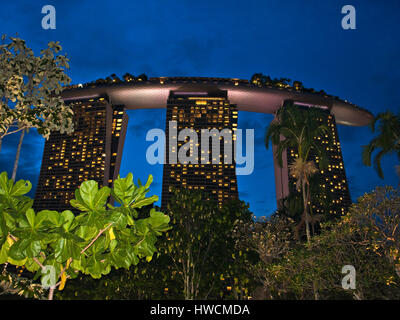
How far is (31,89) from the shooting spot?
1263cm

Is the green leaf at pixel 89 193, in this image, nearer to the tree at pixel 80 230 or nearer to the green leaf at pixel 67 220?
the tree at pixel 80 230

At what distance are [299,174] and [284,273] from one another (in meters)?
6.64

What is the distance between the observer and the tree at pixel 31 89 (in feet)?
37.9

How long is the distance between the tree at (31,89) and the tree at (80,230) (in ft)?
26.6

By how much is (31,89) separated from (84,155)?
10907 centimetres

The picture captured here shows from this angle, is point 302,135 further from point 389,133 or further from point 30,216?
point 30,216

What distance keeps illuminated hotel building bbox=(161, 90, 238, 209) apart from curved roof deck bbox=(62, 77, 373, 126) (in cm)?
388

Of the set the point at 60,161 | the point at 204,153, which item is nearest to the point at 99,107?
the point at 60,161

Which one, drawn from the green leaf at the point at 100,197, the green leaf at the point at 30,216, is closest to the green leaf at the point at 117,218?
the green leaf at the point at 100,197

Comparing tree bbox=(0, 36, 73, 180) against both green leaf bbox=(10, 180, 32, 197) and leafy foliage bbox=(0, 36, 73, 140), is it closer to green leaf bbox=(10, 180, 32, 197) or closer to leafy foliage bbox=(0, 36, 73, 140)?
leafy foliage bbox=(0, 36, 73, 140)

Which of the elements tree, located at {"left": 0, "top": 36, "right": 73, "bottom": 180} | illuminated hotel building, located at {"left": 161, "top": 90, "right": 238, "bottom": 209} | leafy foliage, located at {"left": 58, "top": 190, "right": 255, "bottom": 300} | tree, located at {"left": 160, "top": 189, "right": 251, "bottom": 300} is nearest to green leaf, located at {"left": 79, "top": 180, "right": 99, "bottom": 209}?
tree, located at {"left": 0, "top": 36, "right": 73, "bottom": 180}

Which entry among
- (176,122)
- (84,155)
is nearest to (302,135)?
(176,122)

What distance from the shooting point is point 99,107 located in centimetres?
11538
